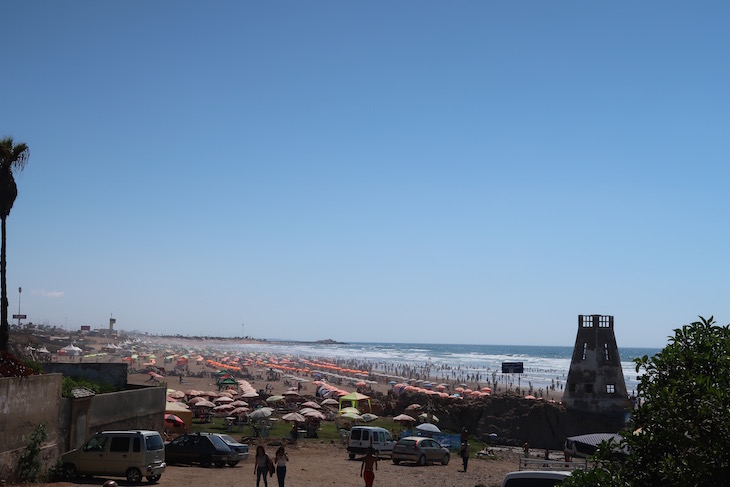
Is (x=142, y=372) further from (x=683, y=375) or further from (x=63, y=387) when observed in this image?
(x=683, y=375)

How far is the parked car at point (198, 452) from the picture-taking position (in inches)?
1013

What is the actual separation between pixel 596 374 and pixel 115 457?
28881 mm

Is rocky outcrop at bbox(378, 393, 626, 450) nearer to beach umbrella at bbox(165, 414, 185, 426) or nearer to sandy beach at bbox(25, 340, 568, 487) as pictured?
sandy beach at bbox(25, 340, 568, 487)

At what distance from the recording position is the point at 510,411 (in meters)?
41.7

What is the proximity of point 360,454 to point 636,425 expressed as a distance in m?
25.0

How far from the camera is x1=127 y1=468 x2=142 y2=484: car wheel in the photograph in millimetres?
20375

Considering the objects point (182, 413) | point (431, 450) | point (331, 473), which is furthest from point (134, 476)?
point (182, 413)

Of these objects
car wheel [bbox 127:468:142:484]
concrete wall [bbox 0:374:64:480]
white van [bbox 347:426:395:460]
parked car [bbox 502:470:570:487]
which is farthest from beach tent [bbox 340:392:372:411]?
parked car [bbox 502:470:570:487]

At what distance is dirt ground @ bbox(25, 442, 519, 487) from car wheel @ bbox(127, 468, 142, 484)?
24 centimetres

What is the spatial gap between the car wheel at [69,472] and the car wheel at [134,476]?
1.51m

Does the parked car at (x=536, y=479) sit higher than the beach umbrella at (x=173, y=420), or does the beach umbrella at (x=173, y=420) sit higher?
the parked car at (x=536, y=479)

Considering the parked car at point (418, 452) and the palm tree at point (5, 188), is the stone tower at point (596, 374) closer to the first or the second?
the parked car at point (418, 452)

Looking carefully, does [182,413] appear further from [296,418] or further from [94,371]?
[94,371]

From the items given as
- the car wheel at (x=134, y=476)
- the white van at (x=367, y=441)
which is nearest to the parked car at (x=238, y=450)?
the white van at (x=367, y=441)
